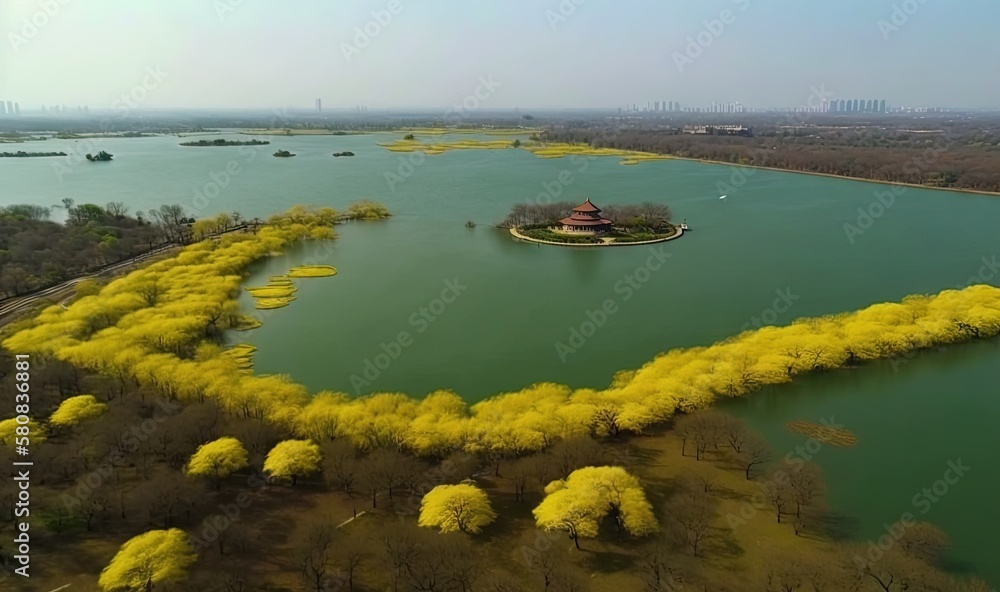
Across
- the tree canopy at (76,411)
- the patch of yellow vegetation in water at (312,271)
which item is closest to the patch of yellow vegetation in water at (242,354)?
the tree canopy at (76,411)

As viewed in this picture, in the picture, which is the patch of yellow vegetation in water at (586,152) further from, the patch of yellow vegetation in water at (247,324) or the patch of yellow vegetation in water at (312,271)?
the patch of yellow vegetation in water at (247,324)

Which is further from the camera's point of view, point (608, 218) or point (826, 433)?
point (608, 218)

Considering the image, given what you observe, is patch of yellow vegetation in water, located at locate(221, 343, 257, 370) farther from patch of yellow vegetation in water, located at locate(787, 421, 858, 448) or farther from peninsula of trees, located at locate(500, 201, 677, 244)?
peninsula of trees, located at locate(500, 201, 677, 244)

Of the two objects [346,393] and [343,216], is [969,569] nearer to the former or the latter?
[346,393]

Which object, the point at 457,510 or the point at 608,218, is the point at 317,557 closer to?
the point at 457,510

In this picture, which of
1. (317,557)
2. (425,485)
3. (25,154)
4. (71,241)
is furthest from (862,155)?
(25,154)

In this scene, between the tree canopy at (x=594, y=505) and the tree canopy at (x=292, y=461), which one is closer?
the tree canopy at (x=594, y=505)
